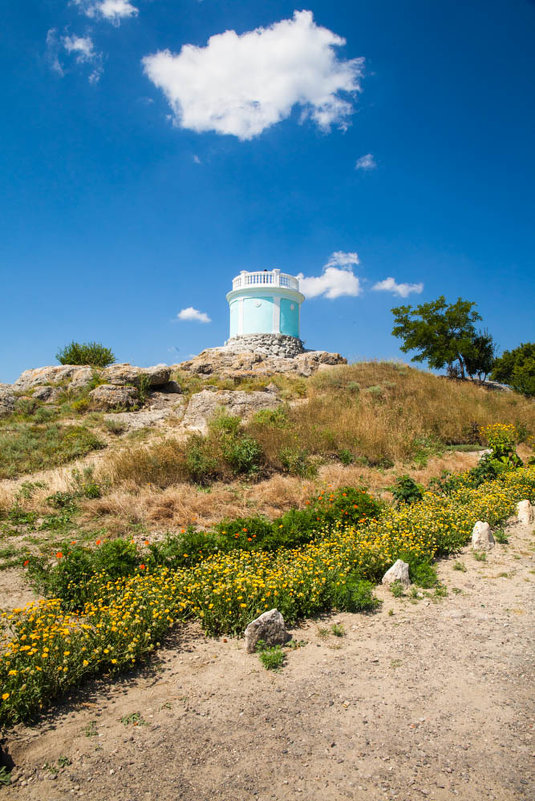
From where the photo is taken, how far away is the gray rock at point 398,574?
4461 mm

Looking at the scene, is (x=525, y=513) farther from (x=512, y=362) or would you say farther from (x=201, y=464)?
(x=512, y=362)

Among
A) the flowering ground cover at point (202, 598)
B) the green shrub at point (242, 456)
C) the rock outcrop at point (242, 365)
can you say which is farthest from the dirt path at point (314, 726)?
the rock outcrop at point (242, 365)

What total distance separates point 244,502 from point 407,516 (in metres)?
2.50

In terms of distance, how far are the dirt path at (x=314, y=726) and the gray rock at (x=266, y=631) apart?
0.14 metres

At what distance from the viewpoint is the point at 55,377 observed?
17.5 m

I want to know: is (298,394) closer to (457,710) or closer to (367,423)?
(367,423)

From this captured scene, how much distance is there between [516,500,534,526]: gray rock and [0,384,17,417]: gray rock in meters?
14.2

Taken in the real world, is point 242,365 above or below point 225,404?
above

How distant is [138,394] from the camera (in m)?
15.9

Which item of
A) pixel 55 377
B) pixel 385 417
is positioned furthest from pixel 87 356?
pixel 385 417

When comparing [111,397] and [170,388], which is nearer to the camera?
[111,397]

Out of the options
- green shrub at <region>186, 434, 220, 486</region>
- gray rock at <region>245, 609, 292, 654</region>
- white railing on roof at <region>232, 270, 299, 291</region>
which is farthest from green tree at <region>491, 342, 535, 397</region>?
gray rock at <region>245, 609, 292, 654</region>

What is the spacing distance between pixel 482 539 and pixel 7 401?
48.1ft

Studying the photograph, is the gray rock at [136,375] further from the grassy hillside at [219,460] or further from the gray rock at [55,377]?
the grassy hillside at [219,460]
